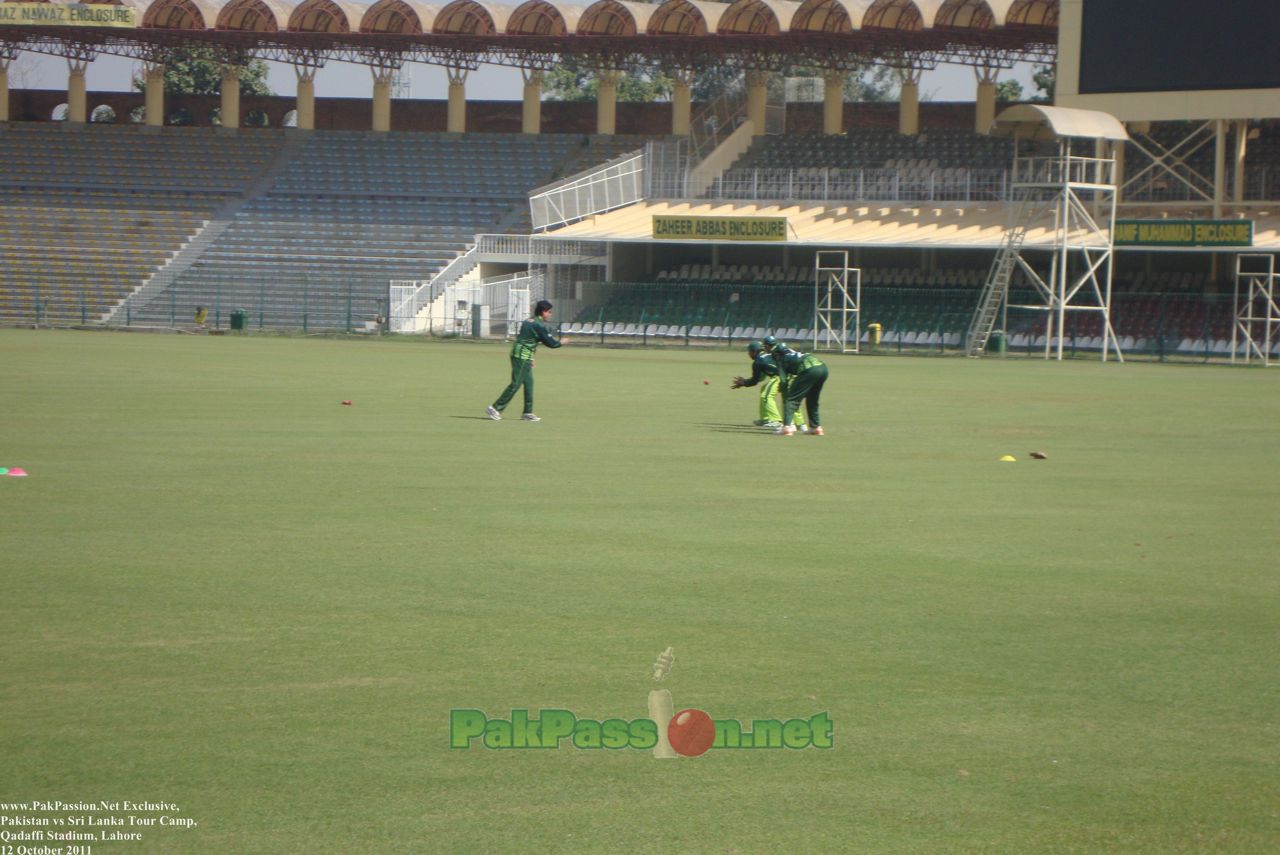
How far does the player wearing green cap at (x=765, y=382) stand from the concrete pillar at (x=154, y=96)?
2018 inches

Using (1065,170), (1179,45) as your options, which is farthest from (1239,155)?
(1065,170)

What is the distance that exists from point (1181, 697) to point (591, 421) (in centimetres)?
1529

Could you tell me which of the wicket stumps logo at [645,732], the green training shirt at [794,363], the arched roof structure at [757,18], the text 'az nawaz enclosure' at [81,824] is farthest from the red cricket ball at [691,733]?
the arched roof structure at [757,18]

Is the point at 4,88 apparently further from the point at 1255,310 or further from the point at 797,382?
the point at 797,382

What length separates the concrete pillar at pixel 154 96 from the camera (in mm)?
67500

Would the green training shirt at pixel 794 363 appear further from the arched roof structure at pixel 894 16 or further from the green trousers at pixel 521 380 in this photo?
the arched roof structure at pixel 894 16

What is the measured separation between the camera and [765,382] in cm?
2212

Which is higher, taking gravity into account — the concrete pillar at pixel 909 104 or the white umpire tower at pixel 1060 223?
the concrete pillar at pixel 909 104

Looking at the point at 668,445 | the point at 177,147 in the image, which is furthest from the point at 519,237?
the point at 668,445

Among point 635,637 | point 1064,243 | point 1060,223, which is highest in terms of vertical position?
point 1060,223

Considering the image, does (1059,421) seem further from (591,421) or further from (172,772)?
(172,772)

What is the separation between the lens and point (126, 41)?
64.4m

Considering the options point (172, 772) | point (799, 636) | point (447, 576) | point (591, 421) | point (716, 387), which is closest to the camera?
point (172, 772)

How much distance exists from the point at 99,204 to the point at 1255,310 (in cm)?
4052
